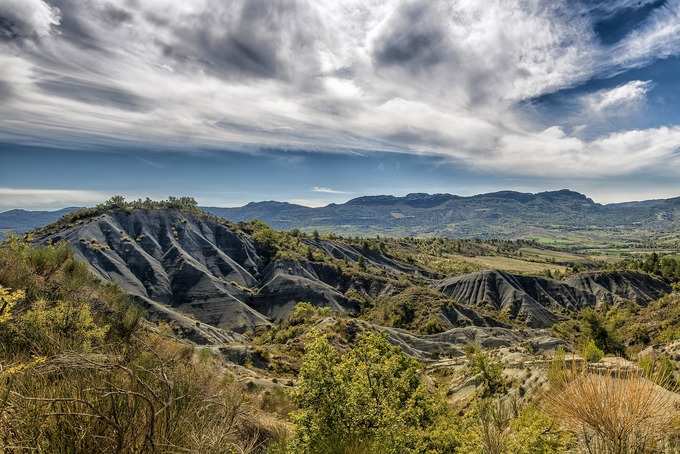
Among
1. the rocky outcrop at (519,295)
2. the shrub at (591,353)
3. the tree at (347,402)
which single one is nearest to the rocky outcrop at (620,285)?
the rocky outcrop at (519,295)

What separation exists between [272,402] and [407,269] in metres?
174

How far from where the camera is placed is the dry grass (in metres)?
5.12

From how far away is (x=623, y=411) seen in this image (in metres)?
5.14

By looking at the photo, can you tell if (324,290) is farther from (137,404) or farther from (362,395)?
(137,404)

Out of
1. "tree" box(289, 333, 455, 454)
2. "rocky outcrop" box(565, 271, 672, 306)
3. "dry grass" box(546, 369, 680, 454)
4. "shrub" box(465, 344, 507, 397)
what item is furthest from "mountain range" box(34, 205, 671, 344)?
"dry grass" box(546, 369, 680, 454)

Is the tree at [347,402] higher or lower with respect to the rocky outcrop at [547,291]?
higher

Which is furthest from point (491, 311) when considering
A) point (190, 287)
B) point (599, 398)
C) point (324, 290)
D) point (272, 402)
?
point (599, 398)

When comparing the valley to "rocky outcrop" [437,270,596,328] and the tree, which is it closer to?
"rocky outcrop" [437,270,596,328]

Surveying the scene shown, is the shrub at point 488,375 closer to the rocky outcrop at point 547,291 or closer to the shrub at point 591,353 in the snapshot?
the shrub at point 591,353

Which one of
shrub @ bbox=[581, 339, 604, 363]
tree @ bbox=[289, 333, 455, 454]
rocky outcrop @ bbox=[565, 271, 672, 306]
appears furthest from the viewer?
rocky outcrop @ bbox=[565, 271, 672, 306]

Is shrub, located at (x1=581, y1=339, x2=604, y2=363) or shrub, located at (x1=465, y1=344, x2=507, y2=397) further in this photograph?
shrub, located at (x1=465, y1=344, x2=507, y2=397)

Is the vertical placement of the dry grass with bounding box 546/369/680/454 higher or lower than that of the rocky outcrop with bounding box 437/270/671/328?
higher

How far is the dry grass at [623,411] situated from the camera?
5.12m

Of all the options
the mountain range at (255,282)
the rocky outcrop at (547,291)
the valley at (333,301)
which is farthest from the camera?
the rocky outcrop at (547,291)
